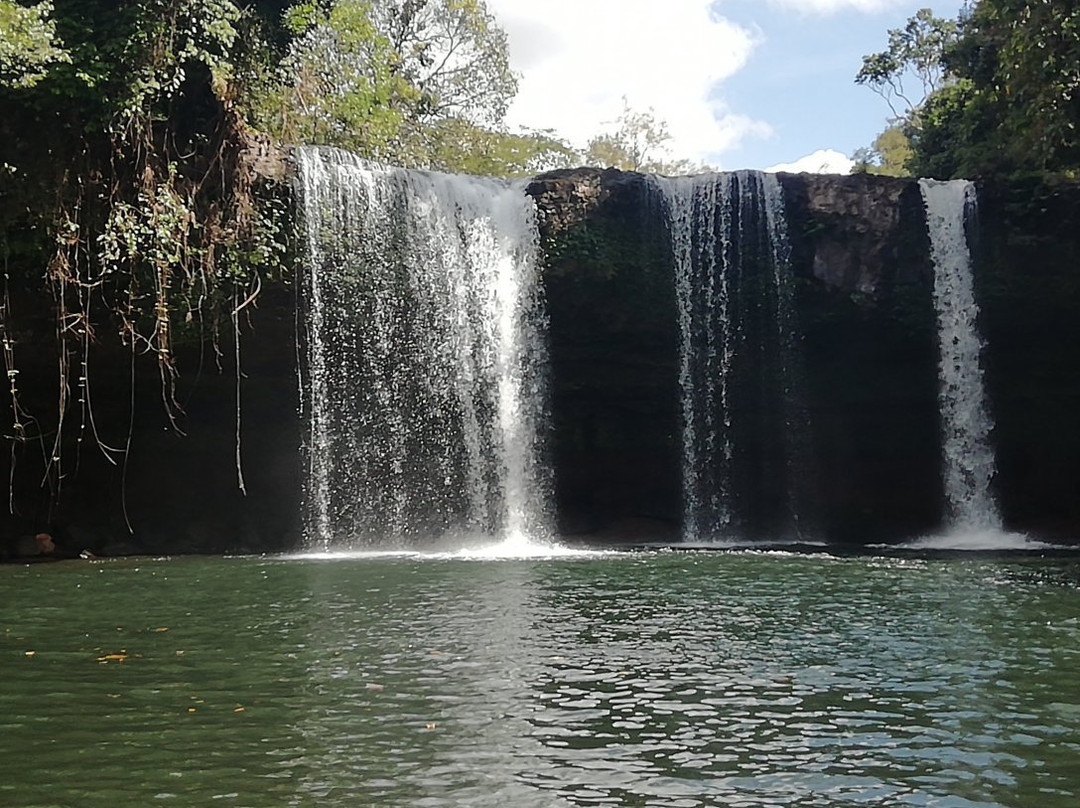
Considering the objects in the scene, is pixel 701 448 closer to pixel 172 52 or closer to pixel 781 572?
pixel 781 572

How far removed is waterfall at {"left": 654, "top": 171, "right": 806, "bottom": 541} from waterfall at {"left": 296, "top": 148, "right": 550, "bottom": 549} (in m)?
2.88

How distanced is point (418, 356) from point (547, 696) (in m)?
13.2

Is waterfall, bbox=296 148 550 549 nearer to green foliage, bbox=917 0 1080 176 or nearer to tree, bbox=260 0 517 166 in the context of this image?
tree, bbox=260 0 517 166

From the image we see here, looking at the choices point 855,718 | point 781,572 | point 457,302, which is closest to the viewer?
point 855,718

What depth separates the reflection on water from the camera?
486 centimetres

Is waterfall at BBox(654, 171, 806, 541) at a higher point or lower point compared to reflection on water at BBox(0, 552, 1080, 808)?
higher

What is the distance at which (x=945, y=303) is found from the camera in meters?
20.6

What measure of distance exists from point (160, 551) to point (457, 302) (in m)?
6.45

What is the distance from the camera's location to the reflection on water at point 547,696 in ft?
15.9

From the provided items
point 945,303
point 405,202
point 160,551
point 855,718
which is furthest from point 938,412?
point 855,718

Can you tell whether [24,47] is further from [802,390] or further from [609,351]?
[802,390]

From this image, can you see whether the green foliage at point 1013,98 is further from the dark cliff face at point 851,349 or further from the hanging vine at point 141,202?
the hanging vine at point 141,202

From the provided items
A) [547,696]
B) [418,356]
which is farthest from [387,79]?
[547,696]

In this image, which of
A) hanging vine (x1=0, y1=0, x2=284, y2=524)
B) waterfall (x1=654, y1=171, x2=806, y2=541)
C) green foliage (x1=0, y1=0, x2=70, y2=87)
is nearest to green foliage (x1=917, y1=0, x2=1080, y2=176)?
waterfall (x1=654, y1=171, x2=806, y2=541)
